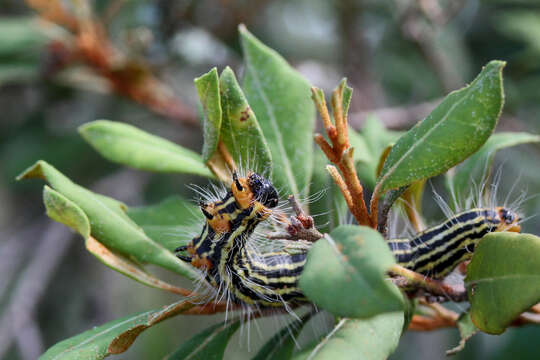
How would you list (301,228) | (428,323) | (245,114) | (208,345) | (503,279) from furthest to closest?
(428,323) → (208,345) → (245,114) → (301,228) → (503,279)

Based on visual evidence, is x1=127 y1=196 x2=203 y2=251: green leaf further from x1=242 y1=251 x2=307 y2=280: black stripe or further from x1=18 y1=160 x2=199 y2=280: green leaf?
x1=242 y1=251 x2=307 y2=280: black stripe

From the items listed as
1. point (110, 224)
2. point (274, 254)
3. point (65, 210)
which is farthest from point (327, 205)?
point (65, 210)

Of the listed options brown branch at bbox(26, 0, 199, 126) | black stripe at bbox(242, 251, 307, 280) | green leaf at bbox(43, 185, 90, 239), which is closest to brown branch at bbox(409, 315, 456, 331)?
black stripe at bbox(242, 251, 307, 280)

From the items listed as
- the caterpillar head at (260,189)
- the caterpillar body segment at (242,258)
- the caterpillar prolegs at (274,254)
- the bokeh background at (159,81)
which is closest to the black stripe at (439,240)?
the caterpillar prolegs at (274,254)

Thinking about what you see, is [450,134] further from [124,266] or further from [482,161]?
[124,266]

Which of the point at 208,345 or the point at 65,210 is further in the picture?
the point at 208,345

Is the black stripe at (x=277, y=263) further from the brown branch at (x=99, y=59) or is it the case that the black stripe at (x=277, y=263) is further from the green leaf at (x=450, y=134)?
the brown branch at (x=99, y=59)
